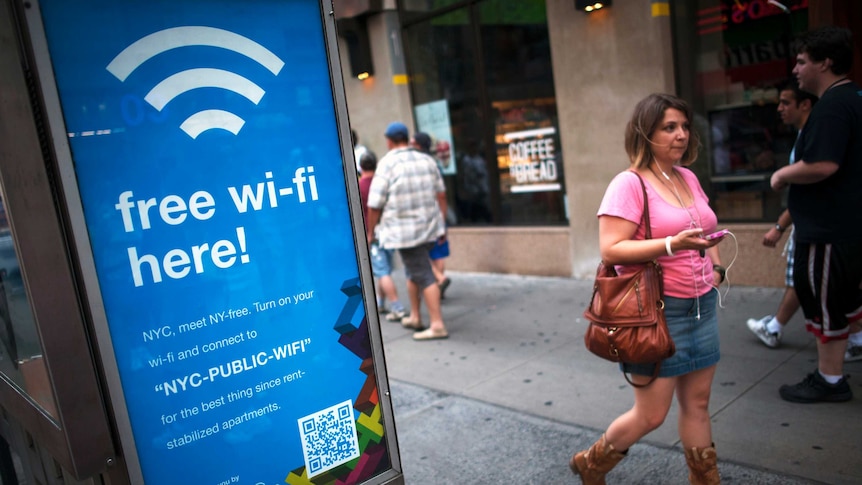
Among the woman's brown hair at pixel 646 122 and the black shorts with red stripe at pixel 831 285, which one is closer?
the woman's brown hair at pixel 646 122

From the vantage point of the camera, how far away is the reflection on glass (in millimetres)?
2121

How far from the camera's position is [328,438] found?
232 cm

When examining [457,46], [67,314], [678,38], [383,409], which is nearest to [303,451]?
[383,409]

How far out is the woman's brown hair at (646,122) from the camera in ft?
9.27

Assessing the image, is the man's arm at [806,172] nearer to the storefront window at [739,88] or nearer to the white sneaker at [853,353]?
the white sneaker at [853,353]

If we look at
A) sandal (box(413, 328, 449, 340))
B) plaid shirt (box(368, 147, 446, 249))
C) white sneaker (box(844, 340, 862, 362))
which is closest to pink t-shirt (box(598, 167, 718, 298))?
white sneaker (box(844, 340, 862, 362))

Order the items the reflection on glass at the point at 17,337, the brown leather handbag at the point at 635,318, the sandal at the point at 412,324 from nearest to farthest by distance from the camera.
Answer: the reflection on glass at the point at 17,337
the brown leather handbag at the point at 635,318
the sandal at the point at 412,324

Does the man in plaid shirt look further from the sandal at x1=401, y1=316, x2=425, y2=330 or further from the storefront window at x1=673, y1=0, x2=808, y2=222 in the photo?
the storefront window at x1=673, y1=0, x2=808, y2=222

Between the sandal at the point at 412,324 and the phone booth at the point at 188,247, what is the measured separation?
3949mm

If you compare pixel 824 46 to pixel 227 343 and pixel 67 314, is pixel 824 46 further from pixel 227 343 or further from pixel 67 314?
pixel 67 314

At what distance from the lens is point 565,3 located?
272 inches

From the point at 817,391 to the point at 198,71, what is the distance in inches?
142

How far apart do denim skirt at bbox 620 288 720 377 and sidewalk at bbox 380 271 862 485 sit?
29.9 inches

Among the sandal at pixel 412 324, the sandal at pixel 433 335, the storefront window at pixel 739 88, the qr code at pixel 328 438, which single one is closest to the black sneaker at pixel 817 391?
the storefront window at pixel 739 88
